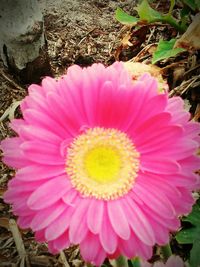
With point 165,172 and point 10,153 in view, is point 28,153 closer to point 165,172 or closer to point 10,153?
point 10,153

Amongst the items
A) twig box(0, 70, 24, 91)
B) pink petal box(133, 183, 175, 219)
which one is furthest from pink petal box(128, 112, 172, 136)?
twig box(0, 70, 24, 91)

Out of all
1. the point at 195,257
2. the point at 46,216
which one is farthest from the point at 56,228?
the point at 195,257

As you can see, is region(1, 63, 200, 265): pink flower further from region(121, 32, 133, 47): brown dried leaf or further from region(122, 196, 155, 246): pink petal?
region(121, 32, 133, 47): brown dried leaf

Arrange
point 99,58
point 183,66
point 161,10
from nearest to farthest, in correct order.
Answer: point 183,66 → point 99,58 → point 161,10

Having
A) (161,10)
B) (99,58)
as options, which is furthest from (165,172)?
(161,10)

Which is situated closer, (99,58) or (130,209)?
(130,209)
